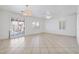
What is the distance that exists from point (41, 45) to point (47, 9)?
86 cm

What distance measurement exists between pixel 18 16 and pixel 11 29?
0.35m

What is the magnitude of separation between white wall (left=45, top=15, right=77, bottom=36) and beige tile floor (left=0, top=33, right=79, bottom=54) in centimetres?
12

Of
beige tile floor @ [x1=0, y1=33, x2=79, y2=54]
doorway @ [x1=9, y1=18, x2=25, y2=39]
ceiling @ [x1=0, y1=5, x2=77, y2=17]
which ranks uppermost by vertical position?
ceiling @ [x1=0, y1=5, x2=77, y2=17]

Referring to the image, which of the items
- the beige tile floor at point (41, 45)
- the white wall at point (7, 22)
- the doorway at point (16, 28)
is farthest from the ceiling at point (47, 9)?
the beige tile floor at point (41, 45)

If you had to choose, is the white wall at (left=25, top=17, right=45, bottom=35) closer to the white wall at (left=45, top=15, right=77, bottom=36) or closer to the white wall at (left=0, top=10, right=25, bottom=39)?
the white wall at (left=45, top=15, right=77, bottom=36)

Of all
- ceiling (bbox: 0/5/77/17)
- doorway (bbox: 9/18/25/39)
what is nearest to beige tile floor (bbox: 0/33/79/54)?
doorway (bbox: 9/18/25/39)

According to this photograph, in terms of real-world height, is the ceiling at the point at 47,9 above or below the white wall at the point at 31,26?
above

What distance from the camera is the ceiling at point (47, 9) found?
2.17 meters

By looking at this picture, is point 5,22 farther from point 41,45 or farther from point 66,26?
point 66,26

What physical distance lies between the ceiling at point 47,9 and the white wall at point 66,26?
125 millimetres

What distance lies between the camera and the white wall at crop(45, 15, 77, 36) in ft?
7.47

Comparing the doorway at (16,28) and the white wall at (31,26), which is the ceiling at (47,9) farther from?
the doorway at (16,28)
